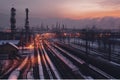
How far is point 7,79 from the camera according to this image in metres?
18.6

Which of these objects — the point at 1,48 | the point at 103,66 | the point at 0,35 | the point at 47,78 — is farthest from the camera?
the point at 0,35

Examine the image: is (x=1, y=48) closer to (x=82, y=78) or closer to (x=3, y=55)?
(x=3, y=55)

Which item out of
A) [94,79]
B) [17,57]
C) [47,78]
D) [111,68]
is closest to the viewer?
[94,79]

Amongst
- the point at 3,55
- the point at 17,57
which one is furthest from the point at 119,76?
the point at 3,55

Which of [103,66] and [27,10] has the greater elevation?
[27,10]

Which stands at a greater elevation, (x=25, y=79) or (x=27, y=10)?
(x=27, y=10)

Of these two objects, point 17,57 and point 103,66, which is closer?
point 103,66

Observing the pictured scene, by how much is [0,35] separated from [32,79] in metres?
59.1

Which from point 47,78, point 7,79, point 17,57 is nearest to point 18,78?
point 7,79

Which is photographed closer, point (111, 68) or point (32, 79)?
point (32, 79)

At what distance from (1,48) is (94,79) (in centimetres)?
2441

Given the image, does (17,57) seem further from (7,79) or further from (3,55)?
(7,79)

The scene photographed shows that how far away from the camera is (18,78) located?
18.8 meters

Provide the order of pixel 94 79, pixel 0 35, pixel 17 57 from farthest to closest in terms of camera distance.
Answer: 1. pixel 0 35
2. pixel 17 57
3. pixel 94 79
